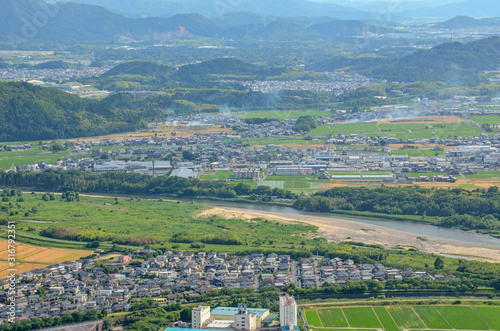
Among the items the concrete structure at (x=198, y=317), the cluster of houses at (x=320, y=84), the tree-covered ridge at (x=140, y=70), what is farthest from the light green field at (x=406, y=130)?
the concrete structure at (x=198, y=317)

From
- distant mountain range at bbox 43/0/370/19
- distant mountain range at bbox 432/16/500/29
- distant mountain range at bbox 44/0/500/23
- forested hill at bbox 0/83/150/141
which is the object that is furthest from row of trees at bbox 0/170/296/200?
distant mountain range at bbox 43/0/370/19

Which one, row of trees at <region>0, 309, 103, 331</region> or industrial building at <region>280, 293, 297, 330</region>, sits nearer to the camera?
industrial building at <region>280, 293, 297, 330</region>

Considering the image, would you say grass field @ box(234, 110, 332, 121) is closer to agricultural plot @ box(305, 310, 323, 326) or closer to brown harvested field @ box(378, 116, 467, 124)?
brown harvested field @ box(378, 116, 467, 124)

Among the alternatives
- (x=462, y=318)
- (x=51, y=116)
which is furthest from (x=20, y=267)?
(x=51, y=116)

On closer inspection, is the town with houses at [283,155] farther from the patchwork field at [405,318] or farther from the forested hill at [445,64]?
the forested hill at [445,64]

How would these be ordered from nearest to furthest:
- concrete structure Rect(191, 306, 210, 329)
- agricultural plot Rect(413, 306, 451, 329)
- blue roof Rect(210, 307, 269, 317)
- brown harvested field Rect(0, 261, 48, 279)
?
Result: concrete structure Rect(191, 306, 210, 329) < blue roof Rect(210, 307, 269, 317) < agricultural plot Rect(413, 306, 451, 329) < brown harvested field Rect(0, 261, 48, 279)

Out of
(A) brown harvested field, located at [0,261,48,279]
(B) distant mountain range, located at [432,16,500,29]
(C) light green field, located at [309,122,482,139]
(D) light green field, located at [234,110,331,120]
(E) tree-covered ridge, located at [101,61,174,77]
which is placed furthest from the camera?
(B) distant mountain range, located at [432,16,500,29]

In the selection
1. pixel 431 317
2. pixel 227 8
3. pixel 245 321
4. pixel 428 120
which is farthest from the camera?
pixel 227 8

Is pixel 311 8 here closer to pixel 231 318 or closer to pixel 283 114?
pixel 283 114
